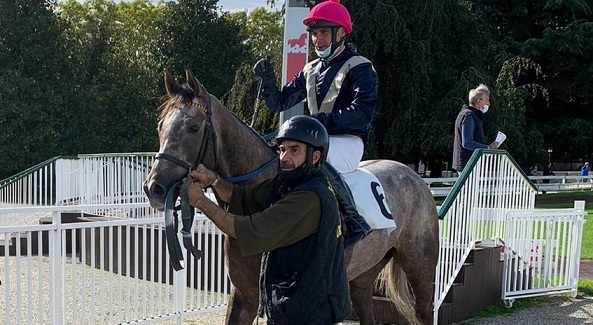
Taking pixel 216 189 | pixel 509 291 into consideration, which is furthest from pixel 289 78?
pixel 509 291

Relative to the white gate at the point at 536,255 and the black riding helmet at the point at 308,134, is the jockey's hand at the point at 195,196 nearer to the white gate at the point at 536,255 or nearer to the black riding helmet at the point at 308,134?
the black riding helmet at the point at 308,134

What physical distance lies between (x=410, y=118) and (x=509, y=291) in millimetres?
12991

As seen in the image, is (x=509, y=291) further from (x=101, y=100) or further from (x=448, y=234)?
(x=101, y=100)

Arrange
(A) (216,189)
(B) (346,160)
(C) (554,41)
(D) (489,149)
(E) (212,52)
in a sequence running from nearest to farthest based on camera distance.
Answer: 1. (A) (216,189)
2. (B) (346,160)
3. (D) (489,149)
4. (C) (554,41)
5. (E) (212,52)

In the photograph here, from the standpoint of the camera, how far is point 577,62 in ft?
89.9

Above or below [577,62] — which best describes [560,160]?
below

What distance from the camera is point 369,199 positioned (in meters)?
3.89

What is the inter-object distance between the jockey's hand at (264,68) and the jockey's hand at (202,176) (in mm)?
1253

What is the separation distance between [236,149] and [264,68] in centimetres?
86

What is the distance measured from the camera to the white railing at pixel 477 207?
6.37 meters

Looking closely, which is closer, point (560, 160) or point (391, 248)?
point (391, 248)

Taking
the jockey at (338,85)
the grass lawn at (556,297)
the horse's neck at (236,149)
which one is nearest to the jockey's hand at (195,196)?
the horse's neck at (236,149)

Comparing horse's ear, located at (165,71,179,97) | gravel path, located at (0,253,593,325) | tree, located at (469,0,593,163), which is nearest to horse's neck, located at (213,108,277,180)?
horse's ear, located at (165,71,179,97)

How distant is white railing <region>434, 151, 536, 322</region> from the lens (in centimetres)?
637
